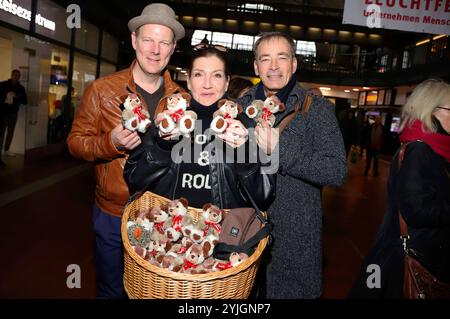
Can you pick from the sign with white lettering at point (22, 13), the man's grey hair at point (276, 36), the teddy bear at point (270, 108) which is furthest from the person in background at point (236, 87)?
the sign with white lettering at point (22, 13)

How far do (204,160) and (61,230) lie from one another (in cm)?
347

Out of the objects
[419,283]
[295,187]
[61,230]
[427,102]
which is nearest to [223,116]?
[295,187]

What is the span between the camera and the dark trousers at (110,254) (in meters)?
2.24

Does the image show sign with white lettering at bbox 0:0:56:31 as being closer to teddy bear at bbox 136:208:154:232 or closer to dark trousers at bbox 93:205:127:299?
dark trousers at bbox 93:205:127:299

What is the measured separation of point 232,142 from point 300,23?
64.5 ft

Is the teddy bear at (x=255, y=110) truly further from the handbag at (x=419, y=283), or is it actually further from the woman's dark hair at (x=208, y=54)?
the handbag at (x=419, y=283)

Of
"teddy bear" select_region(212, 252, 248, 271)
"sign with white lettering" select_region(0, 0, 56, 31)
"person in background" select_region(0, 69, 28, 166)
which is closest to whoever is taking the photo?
"teddy bear" select_region(212, 252, 248, 271)

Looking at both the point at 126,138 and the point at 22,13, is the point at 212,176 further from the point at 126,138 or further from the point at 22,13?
the point at 22,13

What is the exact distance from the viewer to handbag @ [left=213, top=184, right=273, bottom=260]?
4.99 feet

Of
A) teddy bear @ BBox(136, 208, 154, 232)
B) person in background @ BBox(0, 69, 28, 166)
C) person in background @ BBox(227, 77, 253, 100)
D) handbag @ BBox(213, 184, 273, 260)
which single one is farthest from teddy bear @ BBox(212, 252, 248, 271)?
person in background @ BBox(0, 69, 28, 166)

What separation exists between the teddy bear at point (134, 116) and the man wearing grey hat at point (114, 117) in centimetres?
52

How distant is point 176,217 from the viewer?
→ 5.56ft

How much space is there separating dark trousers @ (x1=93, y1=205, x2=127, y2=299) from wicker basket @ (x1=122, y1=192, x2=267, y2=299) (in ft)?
2.44
